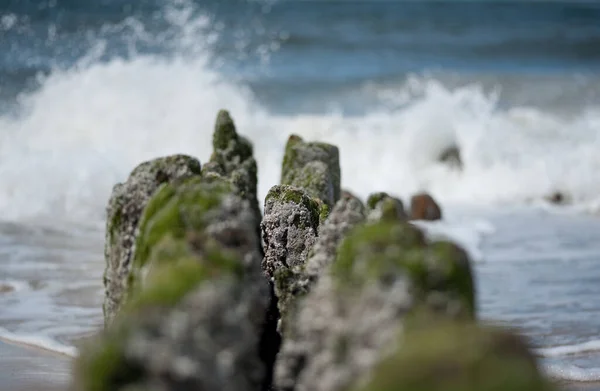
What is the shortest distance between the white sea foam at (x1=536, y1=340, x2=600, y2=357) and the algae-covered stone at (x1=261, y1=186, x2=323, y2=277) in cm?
334

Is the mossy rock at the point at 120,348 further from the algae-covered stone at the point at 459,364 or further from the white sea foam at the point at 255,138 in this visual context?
the white sea foam at the point at 255,138

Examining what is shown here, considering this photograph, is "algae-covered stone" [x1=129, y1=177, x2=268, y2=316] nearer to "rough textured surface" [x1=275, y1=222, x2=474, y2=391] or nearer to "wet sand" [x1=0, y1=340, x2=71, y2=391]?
"rough textured surface" [x1=275, y1=222, x2=474, y2=391]

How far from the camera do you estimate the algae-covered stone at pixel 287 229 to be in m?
6.79

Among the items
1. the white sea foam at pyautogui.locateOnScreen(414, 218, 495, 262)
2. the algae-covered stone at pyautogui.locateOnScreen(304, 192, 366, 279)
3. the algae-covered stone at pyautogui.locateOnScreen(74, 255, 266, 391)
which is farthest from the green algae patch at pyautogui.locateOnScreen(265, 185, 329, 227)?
the white sea foam at pyautogui.locateOnScreen(414, 218, 495, 262)

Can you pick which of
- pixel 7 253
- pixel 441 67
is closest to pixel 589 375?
pixel 7 253

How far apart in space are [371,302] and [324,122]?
23.6 m

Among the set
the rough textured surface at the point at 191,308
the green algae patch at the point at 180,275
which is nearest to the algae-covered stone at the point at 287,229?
the rough textured surface at the point at 191,308

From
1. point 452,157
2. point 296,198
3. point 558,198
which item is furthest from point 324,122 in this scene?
point 296,198

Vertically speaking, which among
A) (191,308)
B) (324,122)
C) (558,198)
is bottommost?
(191,308)

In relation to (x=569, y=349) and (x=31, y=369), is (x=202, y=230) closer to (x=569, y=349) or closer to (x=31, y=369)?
(x=31, y=369)

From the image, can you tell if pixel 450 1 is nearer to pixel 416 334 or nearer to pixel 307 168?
pixel 307 168

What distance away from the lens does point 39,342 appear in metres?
9.36

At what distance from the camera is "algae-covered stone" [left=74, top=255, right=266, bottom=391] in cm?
346

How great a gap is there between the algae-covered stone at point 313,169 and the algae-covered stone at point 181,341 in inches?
188
